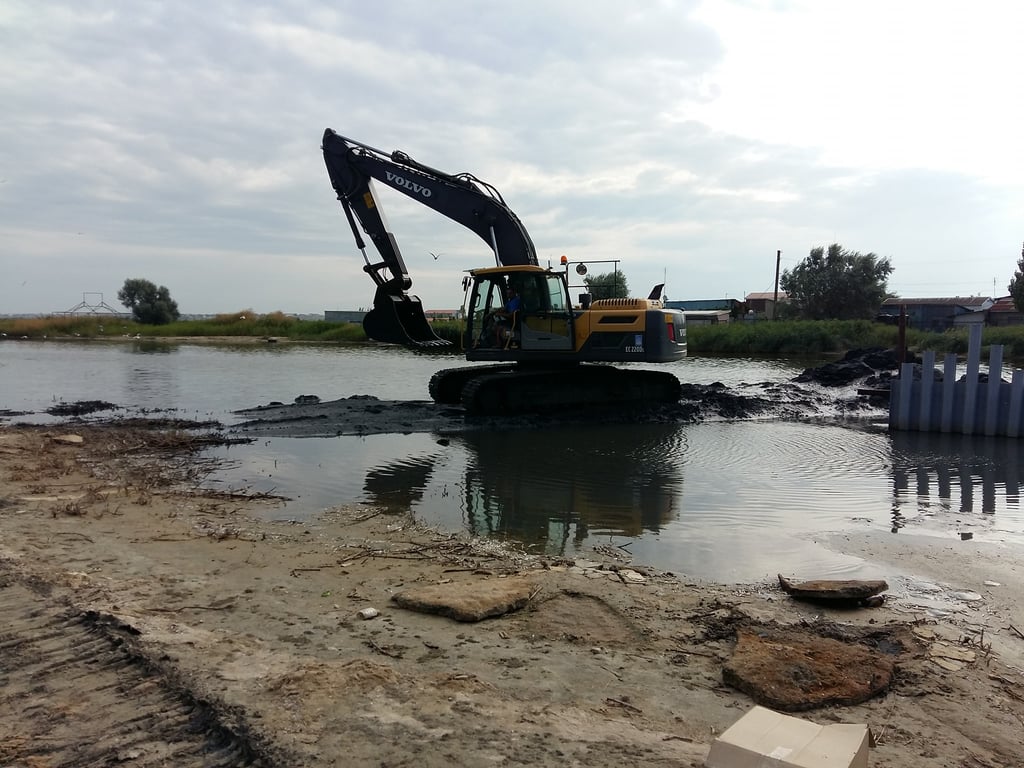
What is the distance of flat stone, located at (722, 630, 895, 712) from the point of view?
3242mm

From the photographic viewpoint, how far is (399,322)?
530 inches

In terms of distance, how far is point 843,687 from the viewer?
3.32m

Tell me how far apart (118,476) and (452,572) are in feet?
17.1

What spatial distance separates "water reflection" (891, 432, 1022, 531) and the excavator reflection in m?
2.52

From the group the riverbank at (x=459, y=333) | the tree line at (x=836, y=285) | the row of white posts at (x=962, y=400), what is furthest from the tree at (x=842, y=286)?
the row of white posts at (x=962, y=400)

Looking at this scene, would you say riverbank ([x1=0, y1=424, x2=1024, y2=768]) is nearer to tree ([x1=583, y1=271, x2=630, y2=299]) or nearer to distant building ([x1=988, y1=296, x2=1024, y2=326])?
tree ([x1=583, y1=271, x2=630, y2=299])

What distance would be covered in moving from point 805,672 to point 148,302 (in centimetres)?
6532

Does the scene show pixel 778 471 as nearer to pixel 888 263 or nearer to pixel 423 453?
pixel 423 453

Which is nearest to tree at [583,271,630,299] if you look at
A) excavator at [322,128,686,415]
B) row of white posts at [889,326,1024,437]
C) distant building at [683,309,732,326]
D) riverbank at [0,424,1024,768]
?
excavator at [322,128,686,415]

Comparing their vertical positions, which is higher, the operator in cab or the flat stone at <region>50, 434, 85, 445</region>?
the operator in cab

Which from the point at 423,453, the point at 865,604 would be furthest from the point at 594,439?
the point at 865,604

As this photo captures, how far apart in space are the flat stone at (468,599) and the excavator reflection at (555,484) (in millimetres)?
1540

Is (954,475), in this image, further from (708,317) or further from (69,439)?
(708,317)

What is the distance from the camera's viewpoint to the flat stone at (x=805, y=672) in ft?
10.6
